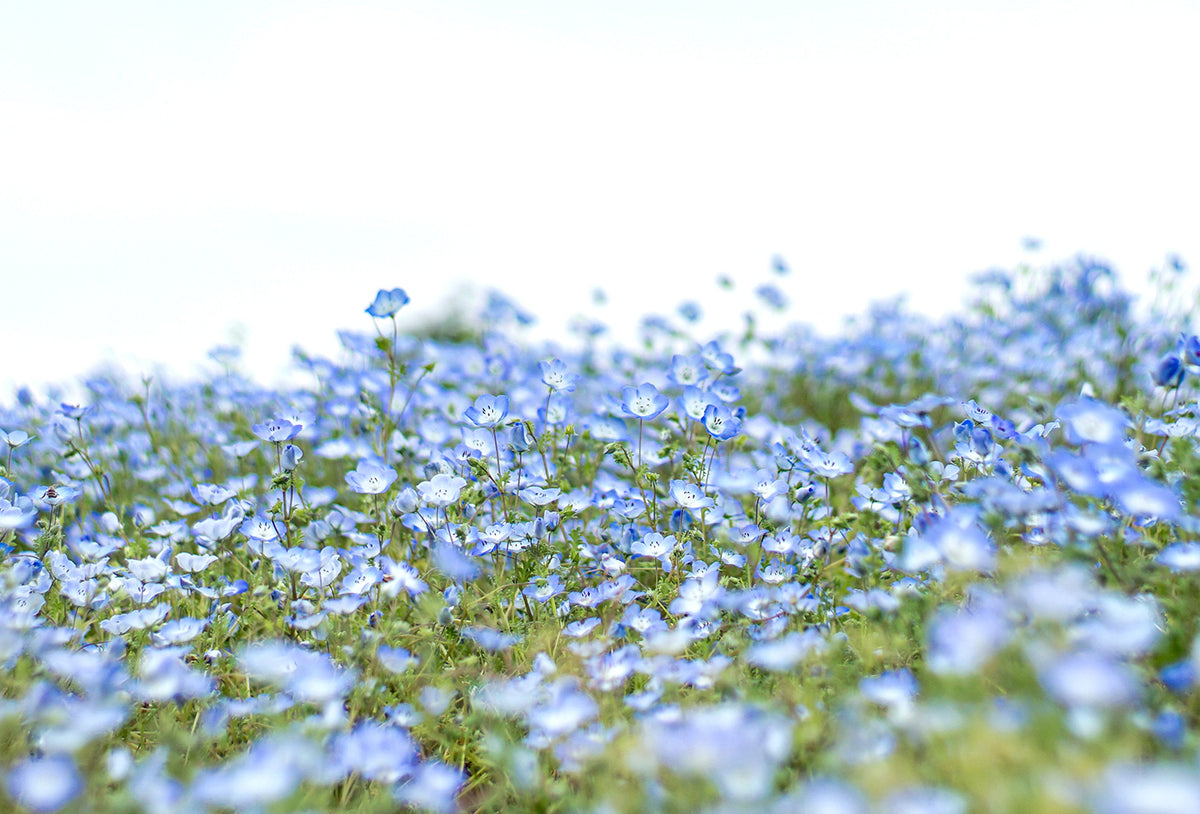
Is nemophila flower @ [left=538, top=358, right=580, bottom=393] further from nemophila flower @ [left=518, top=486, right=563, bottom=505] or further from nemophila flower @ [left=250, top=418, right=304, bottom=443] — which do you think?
nemophila flower @ [left=250, top=418, right=304, bottom=443]

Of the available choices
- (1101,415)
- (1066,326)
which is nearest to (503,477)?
(1101,415)

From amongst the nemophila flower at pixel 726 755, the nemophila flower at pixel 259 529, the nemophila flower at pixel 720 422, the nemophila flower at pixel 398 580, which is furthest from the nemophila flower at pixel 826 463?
the nemophila flower at pixel 259 529

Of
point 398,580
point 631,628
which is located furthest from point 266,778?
point 631,628

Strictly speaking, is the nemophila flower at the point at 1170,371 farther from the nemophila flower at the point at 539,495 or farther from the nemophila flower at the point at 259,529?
the nemophila flower at the point at 259,529

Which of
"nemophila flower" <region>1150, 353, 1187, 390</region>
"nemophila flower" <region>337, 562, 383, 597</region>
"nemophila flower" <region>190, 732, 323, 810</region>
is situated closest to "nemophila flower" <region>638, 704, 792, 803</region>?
"nemophila flower" <region>190, 732, 323, 810</region>

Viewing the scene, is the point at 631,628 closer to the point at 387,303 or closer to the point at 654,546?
the point at 654,546
